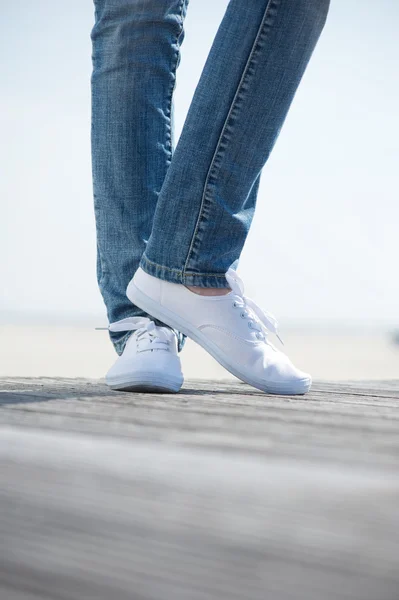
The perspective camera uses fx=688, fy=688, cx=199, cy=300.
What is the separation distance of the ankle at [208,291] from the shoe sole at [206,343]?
0.04 meters

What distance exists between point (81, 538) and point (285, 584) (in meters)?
0.08

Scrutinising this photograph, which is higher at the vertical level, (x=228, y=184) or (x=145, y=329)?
(x=228, y=184)

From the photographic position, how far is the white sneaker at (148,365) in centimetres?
88

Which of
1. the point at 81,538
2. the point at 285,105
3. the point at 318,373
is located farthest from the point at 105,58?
the point at 318,373

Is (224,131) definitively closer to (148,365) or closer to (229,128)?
(229,128)

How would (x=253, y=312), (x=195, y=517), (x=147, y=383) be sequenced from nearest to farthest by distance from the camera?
(x=195, y=517) → (x=147, y=383) → (x=253, y=312)

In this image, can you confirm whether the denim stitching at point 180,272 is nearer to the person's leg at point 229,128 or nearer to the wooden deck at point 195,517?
the person's leg at point 229,128

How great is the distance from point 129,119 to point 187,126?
0.17 metres

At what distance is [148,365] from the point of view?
89cm

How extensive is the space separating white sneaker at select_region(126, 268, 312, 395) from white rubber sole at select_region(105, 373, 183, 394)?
82 mm

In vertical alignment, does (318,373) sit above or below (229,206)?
below

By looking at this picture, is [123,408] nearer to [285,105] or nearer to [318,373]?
[285,105]

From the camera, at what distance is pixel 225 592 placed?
0.21 metres

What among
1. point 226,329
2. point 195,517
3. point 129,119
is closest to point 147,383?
point 226,329
